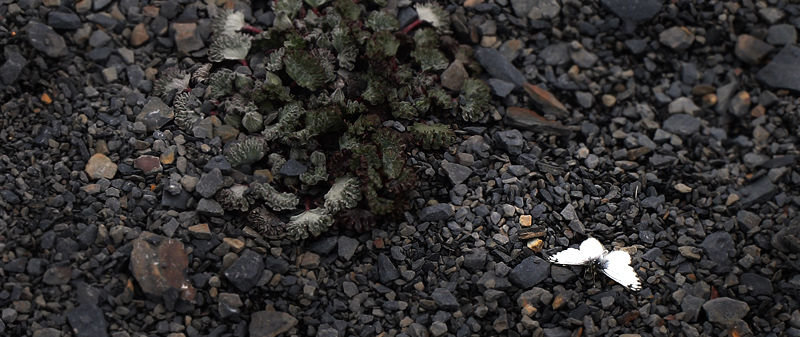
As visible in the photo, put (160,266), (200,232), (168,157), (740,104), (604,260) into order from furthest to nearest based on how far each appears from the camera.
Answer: (740,104) < (168,157) < (604,260) < (200,232) < (160,266)

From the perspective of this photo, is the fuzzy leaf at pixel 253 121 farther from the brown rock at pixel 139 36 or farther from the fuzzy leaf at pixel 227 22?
the brown rock at pixel 139 36

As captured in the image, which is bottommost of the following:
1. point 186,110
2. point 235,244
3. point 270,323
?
point 270,323

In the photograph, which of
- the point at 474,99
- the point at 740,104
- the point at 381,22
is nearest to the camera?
the point at 474,99

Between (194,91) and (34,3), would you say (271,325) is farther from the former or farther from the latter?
(34,3)

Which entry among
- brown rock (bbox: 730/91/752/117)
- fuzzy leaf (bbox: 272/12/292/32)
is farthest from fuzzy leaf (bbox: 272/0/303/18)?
brown rock (bbox: 730/91/752/117)

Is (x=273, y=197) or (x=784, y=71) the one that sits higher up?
(x=784, y=71)

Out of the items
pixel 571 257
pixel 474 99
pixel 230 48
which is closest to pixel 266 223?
pixel 230 48

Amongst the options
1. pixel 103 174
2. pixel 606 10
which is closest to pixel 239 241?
pixel 103 174

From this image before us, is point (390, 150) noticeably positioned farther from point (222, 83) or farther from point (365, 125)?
point (222, 83)
